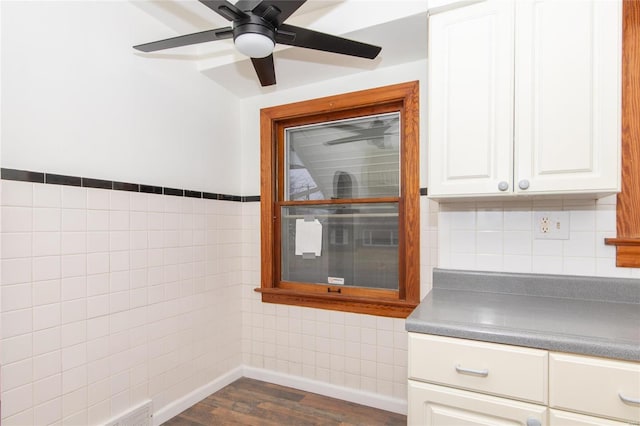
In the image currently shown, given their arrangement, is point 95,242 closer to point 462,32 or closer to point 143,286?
point 143,286

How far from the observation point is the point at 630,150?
1553 millimetres

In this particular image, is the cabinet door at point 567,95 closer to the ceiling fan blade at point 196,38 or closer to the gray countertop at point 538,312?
the gray countertop at point 538,312

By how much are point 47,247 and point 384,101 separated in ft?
6.53

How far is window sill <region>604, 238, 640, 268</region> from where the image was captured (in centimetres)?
154

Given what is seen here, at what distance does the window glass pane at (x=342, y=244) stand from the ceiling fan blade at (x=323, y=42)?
1.01 m

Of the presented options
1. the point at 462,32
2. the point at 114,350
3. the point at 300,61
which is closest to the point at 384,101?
the point at 300,61

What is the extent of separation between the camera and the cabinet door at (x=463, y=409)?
112cm

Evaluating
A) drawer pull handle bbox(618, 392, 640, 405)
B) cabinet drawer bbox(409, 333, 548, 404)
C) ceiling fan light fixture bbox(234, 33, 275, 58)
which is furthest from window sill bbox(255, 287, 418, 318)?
ceiling fan light fixture bbox(234, 33, 275, 58)

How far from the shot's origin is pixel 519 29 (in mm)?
1438

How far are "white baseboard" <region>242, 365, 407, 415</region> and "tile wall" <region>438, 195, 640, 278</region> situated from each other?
0.99 metres

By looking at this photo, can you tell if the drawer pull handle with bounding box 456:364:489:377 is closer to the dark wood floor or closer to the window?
the window

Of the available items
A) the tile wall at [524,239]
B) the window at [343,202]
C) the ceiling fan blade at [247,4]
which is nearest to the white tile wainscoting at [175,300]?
the tile wall at [524,239]

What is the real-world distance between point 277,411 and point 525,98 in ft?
7.23

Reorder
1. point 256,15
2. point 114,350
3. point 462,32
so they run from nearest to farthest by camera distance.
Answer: point 256,15, point 462,32, point 114,350
